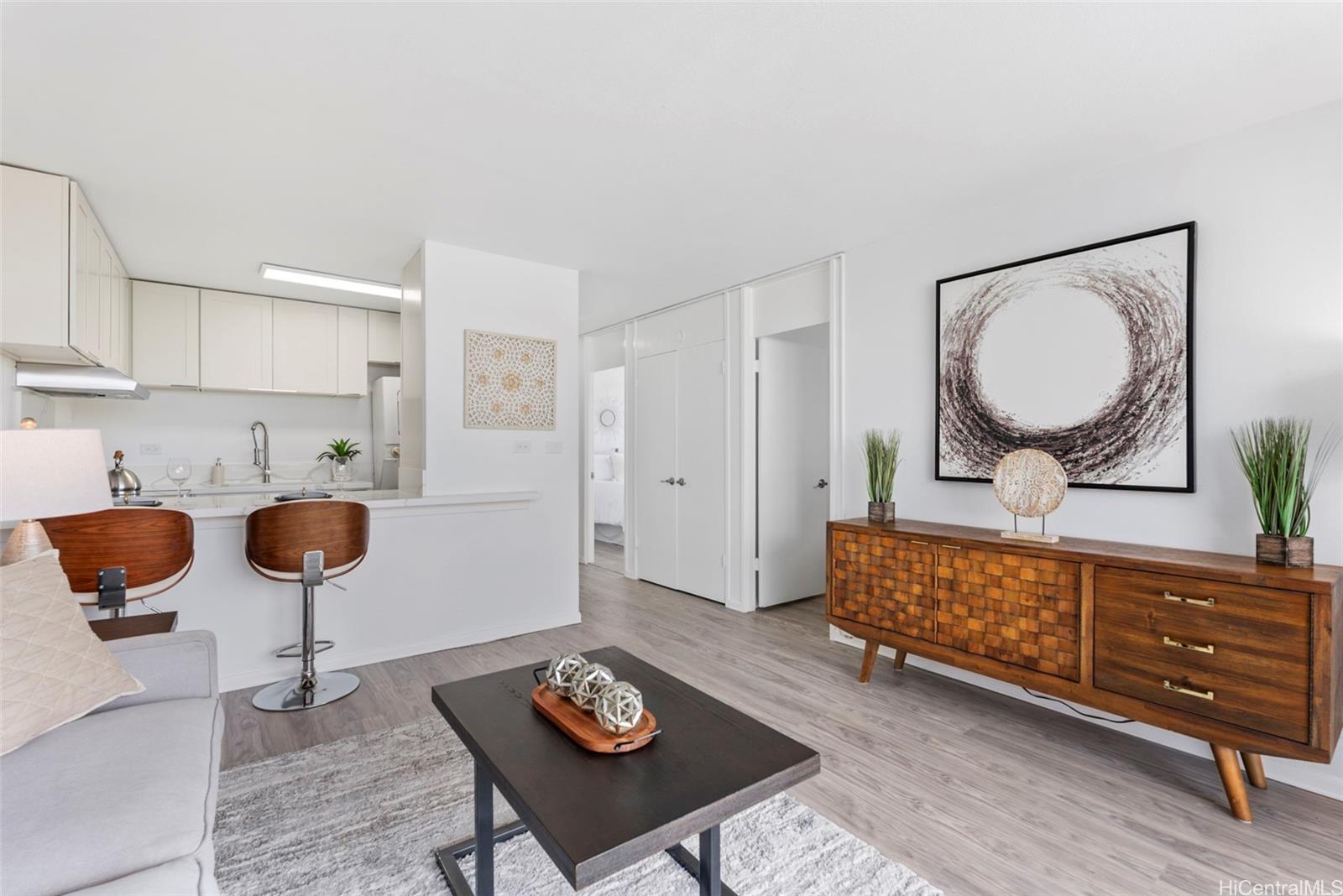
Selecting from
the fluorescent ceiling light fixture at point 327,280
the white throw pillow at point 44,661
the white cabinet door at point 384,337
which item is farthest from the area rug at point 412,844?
the white cabinet door at point 384,337

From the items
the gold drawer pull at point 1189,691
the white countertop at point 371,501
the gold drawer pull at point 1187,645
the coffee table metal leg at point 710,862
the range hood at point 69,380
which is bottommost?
the coffee table metal leg at point 710,862

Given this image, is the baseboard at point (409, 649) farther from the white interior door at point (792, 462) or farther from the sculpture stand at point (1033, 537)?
the sculpture stand at point (1033, 537)

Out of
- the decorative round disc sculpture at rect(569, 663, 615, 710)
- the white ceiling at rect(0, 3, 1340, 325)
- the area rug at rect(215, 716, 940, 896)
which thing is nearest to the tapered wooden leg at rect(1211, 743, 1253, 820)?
the area rug at rect(215, 716, 940, 896)

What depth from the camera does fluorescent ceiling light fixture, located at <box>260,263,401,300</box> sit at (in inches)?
156

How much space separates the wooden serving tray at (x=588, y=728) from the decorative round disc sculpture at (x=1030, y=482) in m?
1.90

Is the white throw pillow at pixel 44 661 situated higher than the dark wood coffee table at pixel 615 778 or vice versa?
Answer: the white throw pillow at pixel 44 661

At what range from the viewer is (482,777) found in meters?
1.50

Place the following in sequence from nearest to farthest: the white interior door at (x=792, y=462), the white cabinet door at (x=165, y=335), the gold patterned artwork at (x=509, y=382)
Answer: the gold patterned artwork at (x=509, y=382) < the white cabinet door at (x=165, y=335) < the white interior door at (x=792, y=462)

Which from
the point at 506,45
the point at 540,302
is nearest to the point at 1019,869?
the point at 506,45

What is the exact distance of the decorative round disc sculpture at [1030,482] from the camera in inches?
97.2

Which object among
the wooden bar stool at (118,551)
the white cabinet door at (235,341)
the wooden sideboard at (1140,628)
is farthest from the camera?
the white cabinet door at (235,341)

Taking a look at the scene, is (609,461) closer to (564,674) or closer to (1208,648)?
(564,674)

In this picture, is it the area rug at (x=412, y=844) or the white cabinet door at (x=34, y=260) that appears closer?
the area rug at (x=412, y=844)

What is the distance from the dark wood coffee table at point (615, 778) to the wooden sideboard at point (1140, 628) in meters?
1.47
